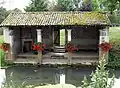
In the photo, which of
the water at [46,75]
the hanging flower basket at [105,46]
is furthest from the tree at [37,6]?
the hanging flower basket at [105,46]

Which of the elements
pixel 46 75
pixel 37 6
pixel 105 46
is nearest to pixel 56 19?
pixel 105 46

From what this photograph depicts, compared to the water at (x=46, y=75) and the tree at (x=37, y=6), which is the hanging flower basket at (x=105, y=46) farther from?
the tree at (x=37, y=6)

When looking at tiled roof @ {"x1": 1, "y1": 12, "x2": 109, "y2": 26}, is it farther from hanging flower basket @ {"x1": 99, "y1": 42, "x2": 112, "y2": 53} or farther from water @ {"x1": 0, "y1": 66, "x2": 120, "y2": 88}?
water @ {"x1": 0, "y1": 66, "x2": 120, "y2": 88}

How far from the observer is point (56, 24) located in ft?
64.2

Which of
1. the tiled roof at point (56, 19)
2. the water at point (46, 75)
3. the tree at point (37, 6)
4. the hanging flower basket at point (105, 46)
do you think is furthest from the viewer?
the tree at point (37, 6)

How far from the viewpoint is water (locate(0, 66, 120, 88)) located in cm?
1608

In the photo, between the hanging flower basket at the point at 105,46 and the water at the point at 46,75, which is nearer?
the water at the point at 46,75

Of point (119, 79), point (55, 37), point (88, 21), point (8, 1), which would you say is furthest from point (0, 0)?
point (119, 79)

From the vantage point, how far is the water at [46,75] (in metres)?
16.1

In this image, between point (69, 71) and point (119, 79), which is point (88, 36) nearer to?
point (69, 71)

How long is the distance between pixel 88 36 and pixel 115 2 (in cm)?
344

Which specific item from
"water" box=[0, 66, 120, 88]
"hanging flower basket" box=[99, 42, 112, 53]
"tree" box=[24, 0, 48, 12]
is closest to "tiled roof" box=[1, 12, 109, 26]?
"hanging flower basket" box=[99, 42, 112, 53]

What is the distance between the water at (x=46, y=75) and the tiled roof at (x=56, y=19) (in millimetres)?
3109

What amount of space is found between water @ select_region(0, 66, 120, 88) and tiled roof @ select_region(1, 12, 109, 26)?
10.2 ft
